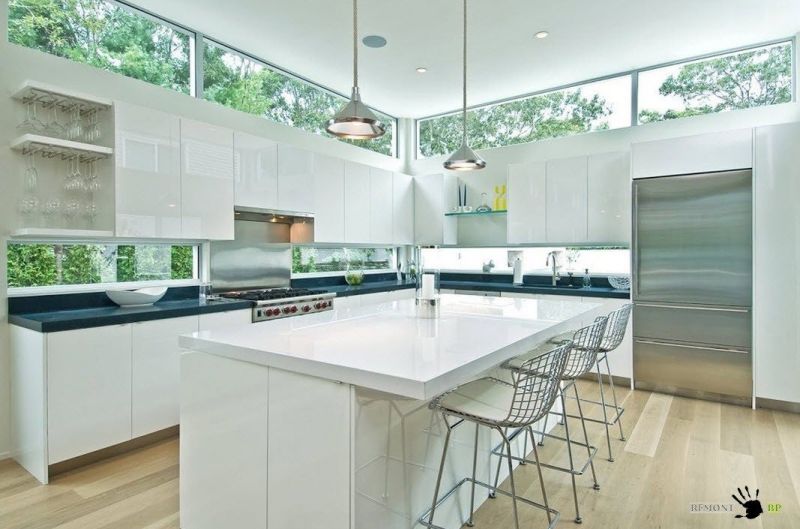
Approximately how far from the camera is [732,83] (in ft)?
14.2

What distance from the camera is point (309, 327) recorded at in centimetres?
231

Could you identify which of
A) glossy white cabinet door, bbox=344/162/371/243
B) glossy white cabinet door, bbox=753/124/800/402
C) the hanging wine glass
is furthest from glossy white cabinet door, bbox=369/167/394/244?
glossy white cabinet door, bbox=753/124/800/402

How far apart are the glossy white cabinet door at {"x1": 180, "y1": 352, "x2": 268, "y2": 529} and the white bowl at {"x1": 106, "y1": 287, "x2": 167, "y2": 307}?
150cm

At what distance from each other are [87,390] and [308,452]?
1867 millimetres

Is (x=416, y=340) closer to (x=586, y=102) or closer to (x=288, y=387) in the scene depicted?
(x=288, y=387)

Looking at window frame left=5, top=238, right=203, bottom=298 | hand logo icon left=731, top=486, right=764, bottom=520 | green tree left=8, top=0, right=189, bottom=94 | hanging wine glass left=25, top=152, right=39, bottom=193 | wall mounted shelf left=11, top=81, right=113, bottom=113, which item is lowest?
hand logo icon left=731, top=486, right=764, bottom=520

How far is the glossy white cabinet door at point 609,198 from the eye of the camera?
4551 mm

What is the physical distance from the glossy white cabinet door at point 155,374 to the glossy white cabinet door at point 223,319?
131 millimetres

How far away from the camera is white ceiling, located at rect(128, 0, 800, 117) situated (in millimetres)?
3475

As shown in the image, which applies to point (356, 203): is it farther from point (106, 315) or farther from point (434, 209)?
point (106, 315)

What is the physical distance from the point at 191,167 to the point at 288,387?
246 centimetres

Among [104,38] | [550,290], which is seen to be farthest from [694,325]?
[104,38]

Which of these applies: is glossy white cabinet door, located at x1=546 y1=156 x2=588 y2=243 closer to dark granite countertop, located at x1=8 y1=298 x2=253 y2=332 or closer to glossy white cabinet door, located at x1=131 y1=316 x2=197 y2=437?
dark granite countertop, located at x1=8 y1=298 x2=253 y2=332

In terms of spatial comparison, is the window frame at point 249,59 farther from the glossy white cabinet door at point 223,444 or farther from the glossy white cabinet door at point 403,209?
the glossy white cabinet door at point 223,444
